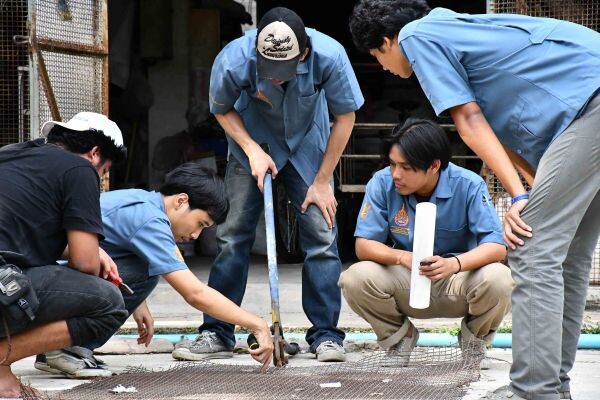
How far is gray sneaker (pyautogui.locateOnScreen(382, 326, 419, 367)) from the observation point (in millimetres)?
4215

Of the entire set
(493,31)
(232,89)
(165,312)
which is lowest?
(165,312)

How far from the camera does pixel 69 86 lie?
6.07 meters

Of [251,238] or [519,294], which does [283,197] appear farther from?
[519,294]

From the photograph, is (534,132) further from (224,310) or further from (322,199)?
(322,199)

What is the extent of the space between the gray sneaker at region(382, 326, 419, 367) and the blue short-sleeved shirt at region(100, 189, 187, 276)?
0.97 metres

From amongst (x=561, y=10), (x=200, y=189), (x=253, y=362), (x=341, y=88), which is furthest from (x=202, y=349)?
(x=561, y=10)

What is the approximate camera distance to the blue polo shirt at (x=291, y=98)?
4.51 m

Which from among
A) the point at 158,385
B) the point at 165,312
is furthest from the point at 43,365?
the point at 165,312

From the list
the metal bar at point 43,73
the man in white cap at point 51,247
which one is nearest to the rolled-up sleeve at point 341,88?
the man in white cap at point 51,247

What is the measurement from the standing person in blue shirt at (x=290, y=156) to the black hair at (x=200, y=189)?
1.70 feet

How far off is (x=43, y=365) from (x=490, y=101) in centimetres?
216

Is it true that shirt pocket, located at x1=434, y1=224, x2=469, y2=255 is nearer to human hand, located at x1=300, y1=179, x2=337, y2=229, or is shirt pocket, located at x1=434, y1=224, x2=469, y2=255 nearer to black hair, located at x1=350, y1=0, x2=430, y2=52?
human hand, located at x1=300, y1=179, x2=337, y2=229

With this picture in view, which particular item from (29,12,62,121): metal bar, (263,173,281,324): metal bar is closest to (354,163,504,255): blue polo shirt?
(263,173,281,324): metal bar

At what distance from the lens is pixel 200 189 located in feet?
13.0
